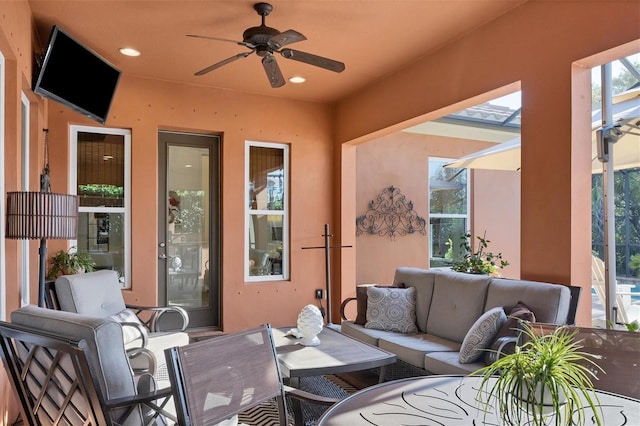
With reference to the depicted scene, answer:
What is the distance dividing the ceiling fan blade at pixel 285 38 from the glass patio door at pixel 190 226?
2.55 m

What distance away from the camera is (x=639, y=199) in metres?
4.02

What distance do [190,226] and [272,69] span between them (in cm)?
263

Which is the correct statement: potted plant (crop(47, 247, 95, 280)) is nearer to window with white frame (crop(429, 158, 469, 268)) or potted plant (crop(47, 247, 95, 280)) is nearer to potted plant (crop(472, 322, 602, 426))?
potted plant (crop(472, 322, 602, 426))

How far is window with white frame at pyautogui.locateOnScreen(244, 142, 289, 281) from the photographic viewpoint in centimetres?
557

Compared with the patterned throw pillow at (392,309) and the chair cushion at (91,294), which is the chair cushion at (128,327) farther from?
the patterned throw pillow at (392,309)

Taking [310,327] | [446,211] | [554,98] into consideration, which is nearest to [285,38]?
[554,98]

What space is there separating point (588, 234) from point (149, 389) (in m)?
2.88

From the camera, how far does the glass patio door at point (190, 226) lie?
5211 mm

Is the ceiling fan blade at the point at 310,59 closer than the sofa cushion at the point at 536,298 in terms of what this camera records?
No

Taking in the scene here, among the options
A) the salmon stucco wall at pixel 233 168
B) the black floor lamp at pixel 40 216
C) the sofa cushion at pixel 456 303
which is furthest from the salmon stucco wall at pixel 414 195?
the black floor lamp at pixel 40 216

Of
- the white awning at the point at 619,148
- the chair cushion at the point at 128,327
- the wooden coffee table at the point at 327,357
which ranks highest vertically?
the white awning at the point at 619,148

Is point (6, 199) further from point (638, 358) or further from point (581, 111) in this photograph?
point (581, 111)

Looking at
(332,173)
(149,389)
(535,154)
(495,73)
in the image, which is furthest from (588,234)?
(332,173)

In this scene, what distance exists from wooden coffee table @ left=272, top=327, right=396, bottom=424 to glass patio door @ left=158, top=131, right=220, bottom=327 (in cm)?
221
